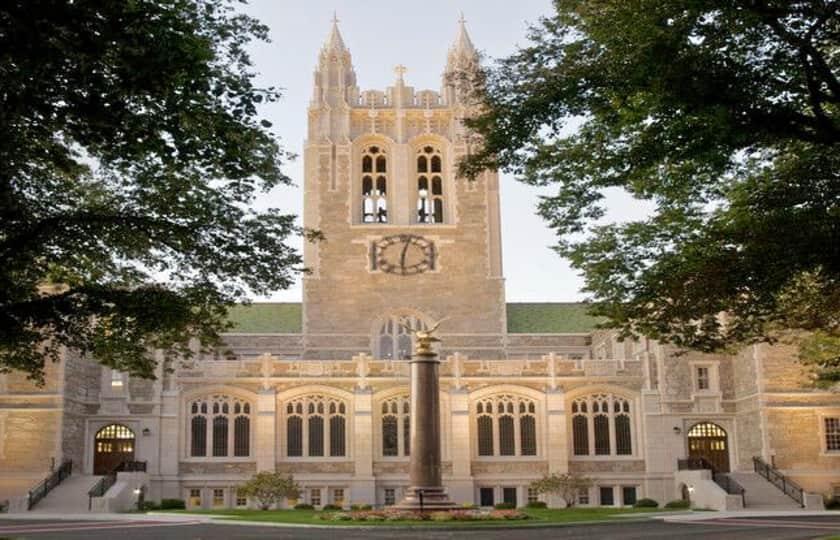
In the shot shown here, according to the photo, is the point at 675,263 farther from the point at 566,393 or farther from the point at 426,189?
the point at 426,189

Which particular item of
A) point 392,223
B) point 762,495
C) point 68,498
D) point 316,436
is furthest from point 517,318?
point 68,498

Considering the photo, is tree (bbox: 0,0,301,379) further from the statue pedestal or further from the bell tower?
the bell tower

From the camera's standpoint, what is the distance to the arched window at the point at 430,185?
59.3 m

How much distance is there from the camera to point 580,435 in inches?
1916

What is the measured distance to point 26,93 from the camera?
14641 mm

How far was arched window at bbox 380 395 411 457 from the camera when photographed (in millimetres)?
47906

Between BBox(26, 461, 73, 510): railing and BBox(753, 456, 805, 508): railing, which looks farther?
BBox(753, 456, 805, 508): railing

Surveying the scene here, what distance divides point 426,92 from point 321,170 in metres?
8.17

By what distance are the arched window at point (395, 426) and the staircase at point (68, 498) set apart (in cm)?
1311

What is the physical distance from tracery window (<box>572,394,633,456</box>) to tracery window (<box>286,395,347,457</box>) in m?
11.2

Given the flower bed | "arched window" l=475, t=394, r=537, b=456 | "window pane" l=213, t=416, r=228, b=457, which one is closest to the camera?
the flower bed

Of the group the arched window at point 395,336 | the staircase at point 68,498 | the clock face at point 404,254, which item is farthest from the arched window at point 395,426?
the staircase at point 68,498

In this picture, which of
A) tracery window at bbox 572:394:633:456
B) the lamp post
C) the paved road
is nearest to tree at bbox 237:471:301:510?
the paved road

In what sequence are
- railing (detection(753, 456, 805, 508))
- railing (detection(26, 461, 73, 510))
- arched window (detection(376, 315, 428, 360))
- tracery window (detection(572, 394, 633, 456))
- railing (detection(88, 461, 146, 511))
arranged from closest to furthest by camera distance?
1. railing (detection(26, 461, 73, 510))
2. railing (detection(88, 461, 146, 511))
3. railing (detection(753, 456, 805, 508))
4. tracery window (detection(572, 394, 633, 456))
5. arched window (detection(376, 315, 428, 360))
